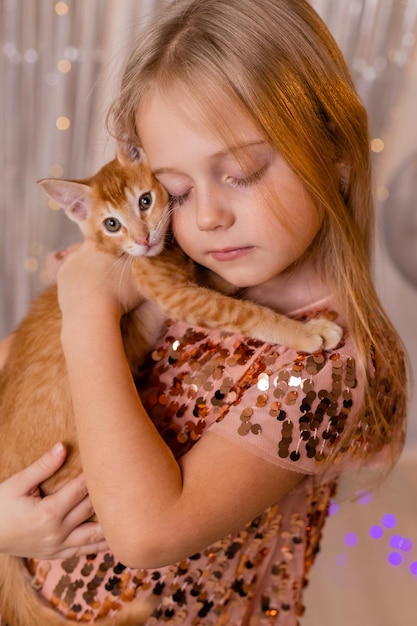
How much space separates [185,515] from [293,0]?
0.79 meters

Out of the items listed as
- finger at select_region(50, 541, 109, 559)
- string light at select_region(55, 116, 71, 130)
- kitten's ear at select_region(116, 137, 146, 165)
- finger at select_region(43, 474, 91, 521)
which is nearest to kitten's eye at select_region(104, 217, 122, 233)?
kitten's ear at select_region(116, 137, 146, 165)

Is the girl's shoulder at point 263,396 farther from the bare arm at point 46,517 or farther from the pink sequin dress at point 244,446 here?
the bare arm at point 46,517

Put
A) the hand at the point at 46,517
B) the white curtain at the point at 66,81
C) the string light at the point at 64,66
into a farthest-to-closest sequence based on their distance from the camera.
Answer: the string light at the point at 64,66, the white curtain at the point at 66,81, the hand at the point at 46,517

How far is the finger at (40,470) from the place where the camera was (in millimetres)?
1055

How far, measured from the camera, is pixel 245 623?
112 cm

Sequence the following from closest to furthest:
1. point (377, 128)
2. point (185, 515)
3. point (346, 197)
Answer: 1. point (185, 515)
2. point (346, 197)
3. point (377, 128)

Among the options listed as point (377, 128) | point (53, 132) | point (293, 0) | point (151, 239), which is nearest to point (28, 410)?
point (151, 239)

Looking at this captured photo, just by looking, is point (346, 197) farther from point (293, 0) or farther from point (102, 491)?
point (102, 491)

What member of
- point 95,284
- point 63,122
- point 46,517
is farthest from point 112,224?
point 63,122

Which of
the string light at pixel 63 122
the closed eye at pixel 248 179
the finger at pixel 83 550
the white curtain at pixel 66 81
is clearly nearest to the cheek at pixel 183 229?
the closed eye at pixel 248 179

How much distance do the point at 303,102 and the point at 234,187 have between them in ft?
0.53

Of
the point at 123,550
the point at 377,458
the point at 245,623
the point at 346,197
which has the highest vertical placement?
the point at 346,197

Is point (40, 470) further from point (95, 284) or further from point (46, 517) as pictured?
point (95, 284)

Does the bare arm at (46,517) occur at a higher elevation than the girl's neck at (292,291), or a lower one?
lower
